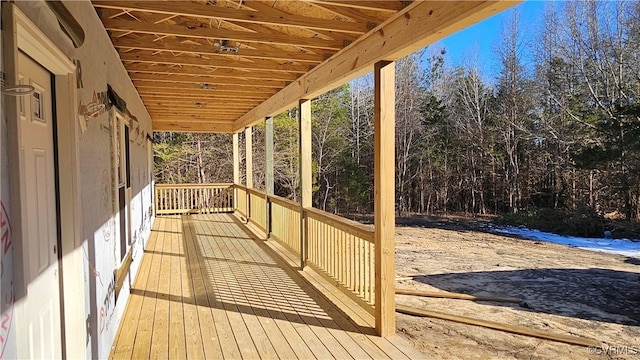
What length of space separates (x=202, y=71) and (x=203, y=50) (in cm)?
94

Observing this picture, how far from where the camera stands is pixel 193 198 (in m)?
11.5

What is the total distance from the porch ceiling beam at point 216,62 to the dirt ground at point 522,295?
10.3 feet

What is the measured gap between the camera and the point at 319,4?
280 centimetres

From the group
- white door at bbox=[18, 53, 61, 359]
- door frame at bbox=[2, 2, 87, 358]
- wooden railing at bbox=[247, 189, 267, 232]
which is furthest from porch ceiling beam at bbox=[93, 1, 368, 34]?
wooden railing at bbox=[247, 189, 267, 232]

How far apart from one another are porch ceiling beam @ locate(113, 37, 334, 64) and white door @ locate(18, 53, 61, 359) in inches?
77.2

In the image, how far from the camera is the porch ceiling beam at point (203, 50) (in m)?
3.51

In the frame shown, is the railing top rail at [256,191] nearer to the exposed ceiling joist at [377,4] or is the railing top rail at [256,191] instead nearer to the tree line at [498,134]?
the exposed ceiling joist at [377,4]

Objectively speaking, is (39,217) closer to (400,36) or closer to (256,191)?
(400,36)

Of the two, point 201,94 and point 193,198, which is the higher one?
point 201,94

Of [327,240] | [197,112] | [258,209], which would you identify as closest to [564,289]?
[327,240]

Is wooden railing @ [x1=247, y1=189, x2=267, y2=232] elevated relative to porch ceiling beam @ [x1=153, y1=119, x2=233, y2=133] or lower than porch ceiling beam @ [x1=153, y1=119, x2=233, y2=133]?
lower

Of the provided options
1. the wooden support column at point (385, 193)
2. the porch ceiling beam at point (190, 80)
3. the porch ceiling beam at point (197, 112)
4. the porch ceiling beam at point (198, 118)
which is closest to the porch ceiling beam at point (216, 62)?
the porch ceiling beam at point (190, 80)

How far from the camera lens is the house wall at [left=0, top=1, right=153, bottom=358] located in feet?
3.99

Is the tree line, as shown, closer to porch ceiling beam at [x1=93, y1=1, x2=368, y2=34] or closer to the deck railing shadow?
the deck railing shadow
